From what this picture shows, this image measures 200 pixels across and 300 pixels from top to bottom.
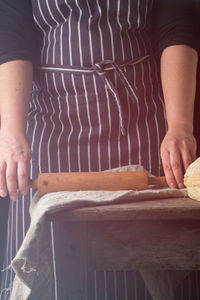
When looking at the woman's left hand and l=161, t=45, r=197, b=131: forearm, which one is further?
l=161, t=45, r=197, b=131: forearm

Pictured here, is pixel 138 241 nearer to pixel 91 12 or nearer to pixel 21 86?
pixel 21 86

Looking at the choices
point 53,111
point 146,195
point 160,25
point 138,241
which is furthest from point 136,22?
point 138,241

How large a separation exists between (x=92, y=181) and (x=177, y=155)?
192mm

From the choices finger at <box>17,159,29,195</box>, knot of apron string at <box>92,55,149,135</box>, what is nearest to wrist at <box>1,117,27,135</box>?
finger at <box>17,159,29,195</box>

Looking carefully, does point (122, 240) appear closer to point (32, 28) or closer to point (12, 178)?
point (12, 178)

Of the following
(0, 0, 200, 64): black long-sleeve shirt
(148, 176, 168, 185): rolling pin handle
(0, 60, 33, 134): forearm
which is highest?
(0, 0, 200, 64): black long-sleeve shirt

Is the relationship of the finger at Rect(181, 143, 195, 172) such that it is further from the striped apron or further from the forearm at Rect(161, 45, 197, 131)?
the striped apron

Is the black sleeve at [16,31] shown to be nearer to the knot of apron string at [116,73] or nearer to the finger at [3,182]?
the knot of apron string at [116,73]

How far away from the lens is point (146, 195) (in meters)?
0.67

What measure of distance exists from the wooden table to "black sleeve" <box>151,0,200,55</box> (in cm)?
57

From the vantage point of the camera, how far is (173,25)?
3.51 ft

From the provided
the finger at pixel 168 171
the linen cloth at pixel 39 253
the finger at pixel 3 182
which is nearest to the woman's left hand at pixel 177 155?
the finger at pixel 168 171

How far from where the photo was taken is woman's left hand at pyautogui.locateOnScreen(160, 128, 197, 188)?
835 millimetres

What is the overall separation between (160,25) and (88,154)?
38cm
